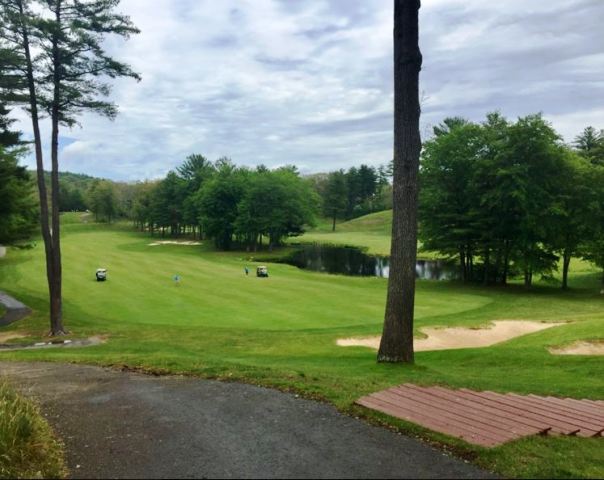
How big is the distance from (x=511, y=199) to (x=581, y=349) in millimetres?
24382

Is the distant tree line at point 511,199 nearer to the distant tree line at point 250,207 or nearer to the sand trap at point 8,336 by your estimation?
the sand trap at point 8,336

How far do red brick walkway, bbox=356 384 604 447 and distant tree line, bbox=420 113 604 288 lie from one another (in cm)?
3269

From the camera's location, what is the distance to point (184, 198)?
A: 111 meters

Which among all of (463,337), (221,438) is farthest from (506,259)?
(221,438)

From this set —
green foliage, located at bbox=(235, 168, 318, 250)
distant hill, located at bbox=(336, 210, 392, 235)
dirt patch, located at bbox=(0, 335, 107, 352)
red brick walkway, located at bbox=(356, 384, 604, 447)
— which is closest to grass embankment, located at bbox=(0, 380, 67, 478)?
red brick walkway, located at bbox=(356, 384, 604, 447)

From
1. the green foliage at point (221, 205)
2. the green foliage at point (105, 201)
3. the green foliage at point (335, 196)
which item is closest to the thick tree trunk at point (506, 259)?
the green foliage at point (221, 205)

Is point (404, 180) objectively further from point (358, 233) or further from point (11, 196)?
point (358, 233)

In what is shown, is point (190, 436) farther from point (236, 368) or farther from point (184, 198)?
point (184, 198)

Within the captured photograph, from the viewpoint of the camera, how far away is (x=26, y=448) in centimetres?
574

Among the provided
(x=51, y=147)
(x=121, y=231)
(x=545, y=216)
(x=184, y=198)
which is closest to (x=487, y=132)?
(x=545, y=216)

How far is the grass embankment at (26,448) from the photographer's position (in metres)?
5.36

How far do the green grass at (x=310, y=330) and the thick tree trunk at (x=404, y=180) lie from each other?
85cm

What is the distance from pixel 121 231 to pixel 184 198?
1068 inches

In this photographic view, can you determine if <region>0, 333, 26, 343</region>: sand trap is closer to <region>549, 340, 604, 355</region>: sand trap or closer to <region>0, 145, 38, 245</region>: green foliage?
<region>0, 145, 38, 245</region>: green foliage
